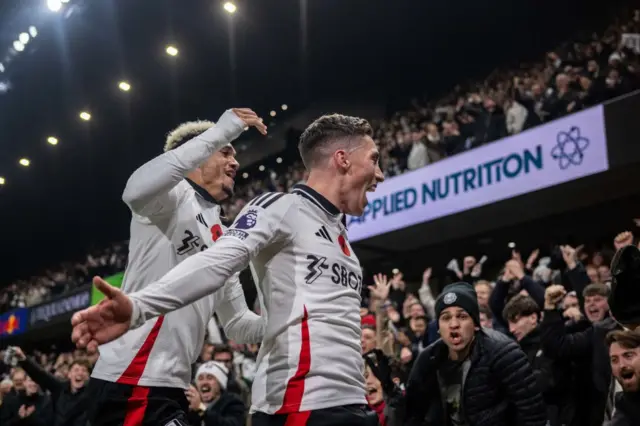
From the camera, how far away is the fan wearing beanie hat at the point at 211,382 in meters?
5.85

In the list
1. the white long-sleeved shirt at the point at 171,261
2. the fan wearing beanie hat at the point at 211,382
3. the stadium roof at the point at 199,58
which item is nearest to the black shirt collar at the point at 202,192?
the white long-sleeved shirt at the point at 171,261

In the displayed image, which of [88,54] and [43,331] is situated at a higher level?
[88,54]

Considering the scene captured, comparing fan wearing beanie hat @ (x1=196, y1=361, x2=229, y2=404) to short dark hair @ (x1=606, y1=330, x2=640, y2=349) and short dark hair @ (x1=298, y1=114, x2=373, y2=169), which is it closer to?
short dark hair @ (x1=606, y1=330, x2=640, y2=349)

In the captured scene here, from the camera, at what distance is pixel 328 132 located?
250 cm

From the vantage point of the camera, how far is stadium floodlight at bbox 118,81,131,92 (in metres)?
16.7

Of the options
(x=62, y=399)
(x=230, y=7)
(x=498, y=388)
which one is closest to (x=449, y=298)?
(x=498, y=388)

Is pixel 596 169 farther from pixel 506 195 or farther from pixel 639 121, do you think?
pixel 506 195

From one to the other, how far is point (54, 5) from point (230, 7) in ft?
11.3

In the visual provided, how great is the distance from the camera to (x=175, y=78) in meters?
16.8

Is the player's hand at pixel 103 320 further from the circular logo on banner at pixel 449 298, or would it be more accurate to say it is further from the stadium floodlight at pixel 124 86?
the stadium floodlight at pixel 124 86

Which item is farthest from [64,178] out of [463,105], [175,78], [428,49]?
[463,105]

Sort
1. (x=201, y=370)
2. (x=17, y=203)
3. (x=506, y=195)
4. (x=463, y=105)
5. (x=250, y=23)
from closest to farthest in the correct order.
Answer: (x=201, y=370), (x=506, y=195), (x=463, y=105), (x=250, y=23), (x=17, y=203)

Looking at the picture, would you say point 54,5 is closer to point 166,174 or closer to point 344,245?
point 166,174

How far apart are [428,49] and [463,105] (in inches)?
177
